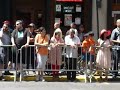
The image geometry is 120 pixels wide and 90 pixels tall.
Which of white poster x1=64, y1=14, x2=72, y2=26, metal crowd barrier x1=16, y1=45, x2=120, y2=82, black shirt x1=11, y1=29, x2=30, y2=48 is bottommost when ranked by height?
metal crowd barrier x1=16, y1=45, x2=120, y2=82

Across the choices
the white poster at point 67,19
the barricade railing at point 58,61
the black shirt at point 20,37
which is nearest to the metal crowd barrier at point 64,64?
the barricade railing at point 58,61

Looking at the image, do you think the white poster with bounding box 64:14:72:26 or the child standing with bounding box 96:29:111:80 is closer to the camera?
the child standing with bounding box 96:29:111:80

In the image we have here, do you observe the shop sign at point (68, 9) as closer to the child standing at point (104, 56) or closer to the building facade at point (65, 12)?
the building facade at point (65, 12)

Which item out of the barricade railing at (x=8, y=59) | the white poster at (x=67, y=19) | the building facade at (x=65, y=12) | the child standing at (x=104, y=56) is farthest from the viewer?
the white poster at (x=67, y=19)

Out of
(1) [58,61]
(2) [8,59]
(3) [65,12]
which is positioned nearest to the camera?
(1) [58,61]

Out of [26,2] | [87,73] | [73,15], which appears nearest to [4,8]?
[26,2]

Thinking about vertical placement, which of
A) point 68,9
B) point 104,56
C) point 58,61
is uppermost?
point 68,9

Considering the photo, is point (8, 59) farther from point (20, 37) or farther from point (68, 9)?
point (68, 9)

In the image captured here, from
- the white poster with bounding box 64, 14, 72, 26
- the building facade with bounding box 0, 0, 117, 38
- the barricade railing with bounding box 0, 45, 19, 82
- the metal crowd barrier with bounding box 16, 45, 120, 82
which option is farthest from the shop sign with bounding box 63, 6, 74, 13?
the barricade railing with bounding box 0, 45, 19, 82

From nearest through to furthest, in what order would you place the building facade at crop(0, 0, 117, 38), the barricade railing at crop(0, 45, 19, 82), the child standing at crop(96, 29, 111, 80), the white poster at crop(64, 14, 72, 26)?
the barricade railing at crop(0, 45, 19, 82), the child standing at crop(96, 29, 111, 80), the building facade at crop(0, 0, 117, 38), the white poster at crop(64, 14, 72, 26)

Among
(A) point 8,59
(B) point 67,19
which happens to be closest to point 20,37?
(A) point 8,59

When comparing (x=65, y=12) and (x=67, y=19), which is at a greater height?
(x=65, y=12)

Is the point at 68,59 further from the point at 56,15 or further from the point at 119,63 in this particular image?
the point at 56,15

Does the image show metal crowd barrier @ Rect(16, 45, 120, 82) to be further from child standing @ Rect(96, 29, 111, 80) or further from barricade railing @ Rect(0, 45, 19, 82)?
barricade railing @ Rect(0, 45, 19, 82)
